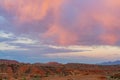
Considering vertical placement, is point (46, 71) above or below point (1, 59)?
below

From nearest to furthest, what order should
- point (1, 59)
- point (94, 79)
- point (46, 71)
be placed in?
point (94, 79), point (46, 71), point (1, 59)

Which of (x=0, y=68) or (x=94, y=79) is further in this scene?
(x=0, y=68)

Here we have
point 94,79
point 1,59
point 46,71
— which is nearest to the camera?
point 94,79

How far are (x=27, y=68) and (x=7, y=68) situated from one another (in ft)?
22.7

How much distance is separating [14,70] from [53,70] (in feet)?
44.1

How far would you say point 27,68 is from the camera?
106938 millimetres

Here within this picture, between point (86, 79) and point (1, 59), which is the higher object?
point (1, 59)

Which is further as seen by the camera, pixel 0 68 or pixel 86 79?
pixel 0 68

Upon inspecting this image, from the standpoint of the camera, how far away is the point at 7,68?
106 meters

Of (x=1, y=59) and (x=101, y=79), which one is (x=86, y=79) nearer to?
(x=101, y=79)

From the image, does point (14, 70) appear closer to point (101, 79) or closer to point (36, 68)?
point (36, 68)

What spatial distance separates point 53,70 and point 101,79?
52.6m

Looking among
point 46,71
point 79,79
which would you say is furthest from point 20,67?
point 79,79

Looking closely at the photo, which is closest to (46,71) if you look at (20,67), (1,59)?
(20,67)
